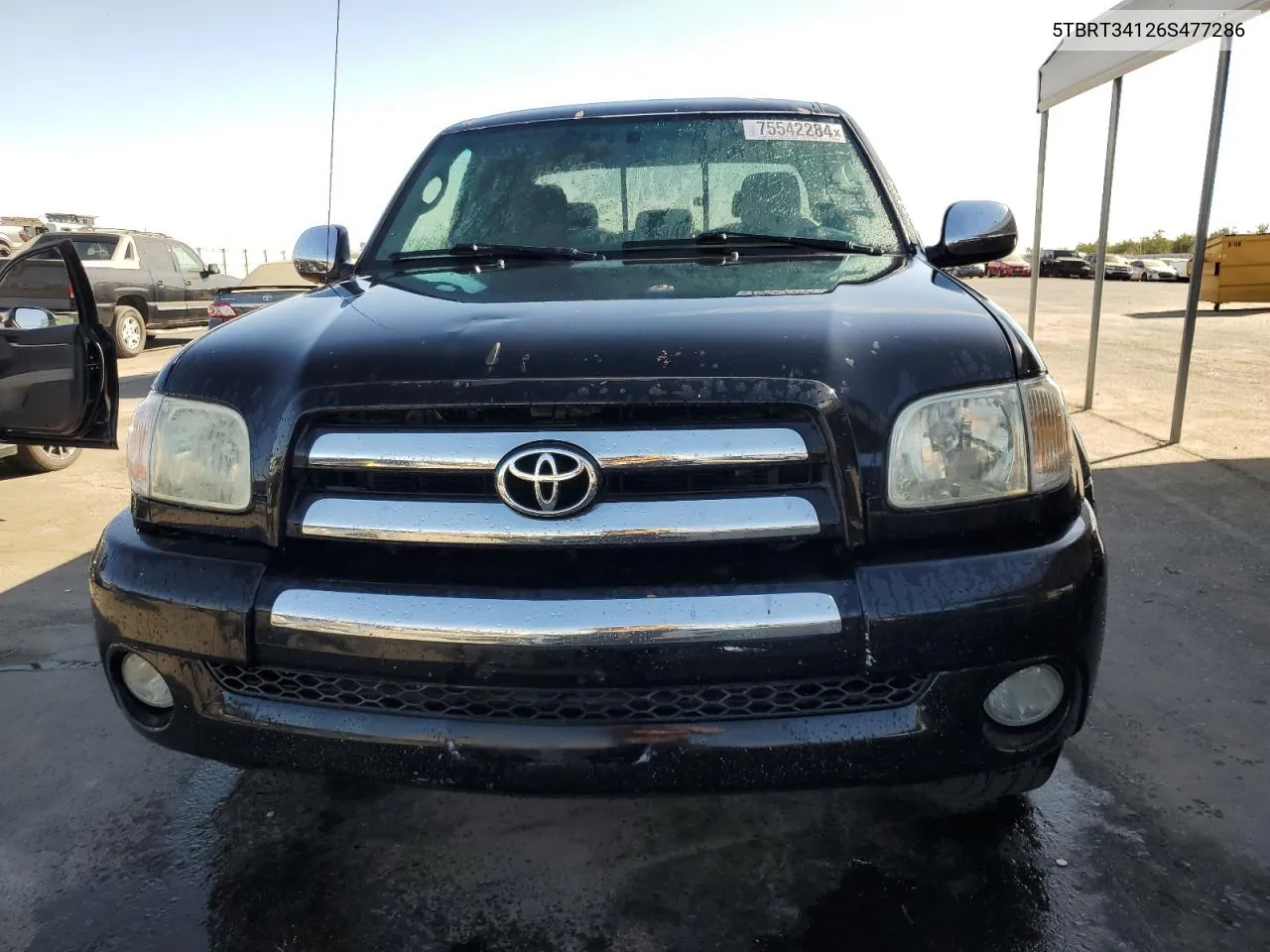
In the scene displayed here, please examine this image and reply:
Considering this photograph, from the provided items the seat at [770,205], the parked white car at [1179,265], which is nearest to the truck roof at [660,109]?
the seat at [770,205]

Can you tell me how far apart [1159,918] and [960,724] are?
755 millimetres

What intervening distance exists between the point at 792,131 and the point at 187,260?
1477 cm

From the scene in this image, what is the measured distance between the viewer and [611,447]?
1.65m

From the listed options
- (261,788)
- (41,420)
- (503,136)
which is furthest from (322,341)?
(41,420)

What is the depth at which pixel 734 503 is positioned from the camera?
5.47 feet

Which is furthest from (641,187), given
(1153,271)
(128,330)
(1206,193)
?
(1153,271)

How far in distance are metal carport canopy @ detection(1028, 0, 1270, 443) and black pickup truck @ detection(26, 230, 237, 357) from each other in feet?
38.8

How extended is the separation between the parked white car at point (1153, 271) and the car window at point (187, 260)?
1608 inches

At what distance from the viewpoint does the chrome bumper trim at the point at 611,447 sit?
165 centimetres

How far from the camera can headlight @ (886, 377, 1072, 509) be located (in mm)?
1701

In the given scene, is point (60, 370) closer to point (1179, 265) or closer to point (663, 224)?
point (663, 224)

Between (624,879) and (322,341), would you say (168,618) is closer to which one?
(322,341)

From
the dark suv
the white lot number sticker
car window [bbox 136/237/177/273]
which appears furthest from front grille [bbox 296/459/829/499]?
the dark suv

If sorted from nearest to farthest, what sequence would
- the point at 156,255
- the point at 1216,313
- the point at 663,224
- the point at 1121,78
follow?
the point at 663,224
the point at 1121,78
the point at 156,255
the point at 1216,313
